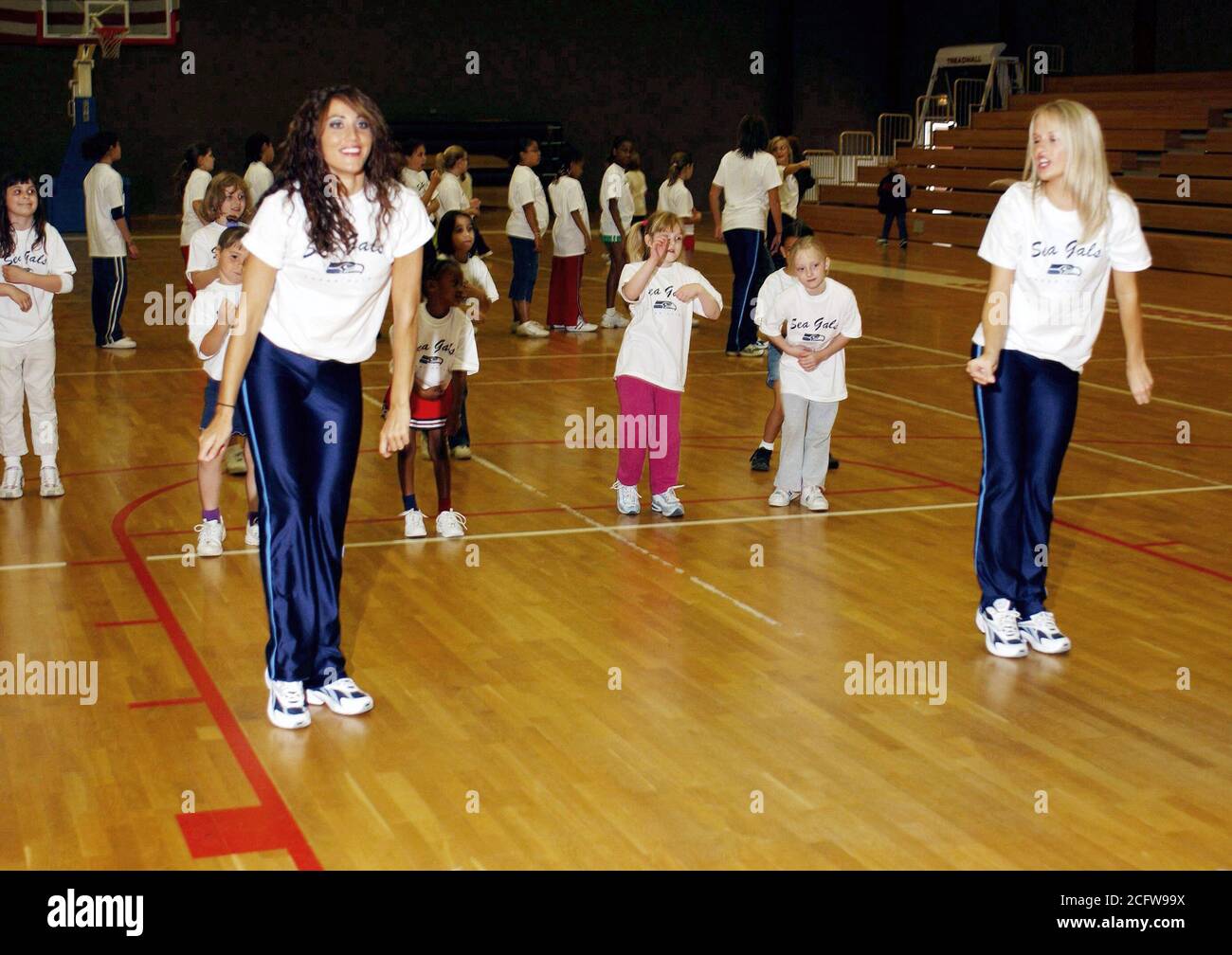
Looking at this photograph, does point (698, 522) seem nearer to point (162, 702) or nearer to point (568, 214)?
point (162, 702)

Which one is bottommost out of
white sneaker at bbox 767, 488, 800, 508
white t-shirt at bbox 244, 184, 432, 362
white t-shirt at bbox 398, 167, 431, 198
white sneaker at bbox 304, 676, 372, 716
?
white sneaker at bbox 304, 676, 372, 716

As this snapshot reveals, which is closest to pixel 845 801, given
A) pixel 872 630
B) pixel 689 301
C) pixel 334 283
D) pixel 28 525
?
pixel 872 630

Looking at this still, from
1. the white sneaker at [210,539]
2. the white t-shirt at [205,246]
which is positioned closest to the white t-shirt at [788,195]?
the white t-shirt at [205,246]

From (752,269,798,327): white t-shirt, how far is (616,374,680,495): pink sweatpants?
66 centimetres

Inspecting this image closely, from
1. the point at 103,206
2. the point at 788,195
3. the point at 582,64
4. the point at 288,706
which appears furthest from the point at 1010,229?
the point at 582,64

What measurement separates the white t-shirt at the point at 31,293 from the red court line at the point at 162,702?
9.84 ft

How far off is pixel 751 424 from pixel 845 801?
540cm

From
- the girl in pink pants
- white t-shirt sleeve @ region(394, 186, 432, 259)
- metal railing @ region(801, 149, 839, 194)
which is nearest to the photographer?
white t-shirt sleeve @ region(394, 186, 432, 259)

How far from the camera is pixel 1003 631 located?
5.11 metres

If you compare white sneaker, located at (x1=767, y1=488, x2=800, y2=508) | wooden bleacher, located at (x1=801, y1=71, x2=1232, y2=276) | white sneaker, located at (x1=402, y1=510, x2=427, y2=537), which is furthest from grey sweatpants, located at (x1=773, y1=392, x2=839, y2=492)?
wooden bleacher, located at (x1=801, y1=71, x2=1232, y2=276)

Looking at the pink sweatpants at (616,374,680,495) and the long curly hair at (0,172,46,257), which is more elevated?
the long curly hair at (0,172,46,257)

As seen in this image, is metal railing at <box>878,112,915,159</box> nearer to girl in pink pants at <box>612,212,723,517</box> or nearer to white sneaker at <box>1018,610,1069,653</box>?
girl in pink pants at <box>612,212,723,517</box>

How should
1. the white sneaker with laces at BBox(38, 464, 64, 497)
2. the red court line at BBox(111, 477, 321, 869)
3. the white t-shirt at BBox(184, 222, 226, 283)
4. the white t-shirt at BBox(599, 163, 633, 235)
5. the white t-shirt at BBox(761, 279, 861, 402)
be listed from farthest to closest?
the white t-shirt at BBox(599, 163, 633, 235) → the white t-shirt at BBox(184, 222, 226, 283) → the white sneaker with laces at BBox(38, 464, 64, 497) → the white t-shirt at BBox(761, 279, 861, 402) → the red court line at BBox(111, 477, 321, 869)

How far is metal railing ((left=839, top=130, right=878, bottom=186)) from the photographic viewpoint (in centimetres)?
2815
